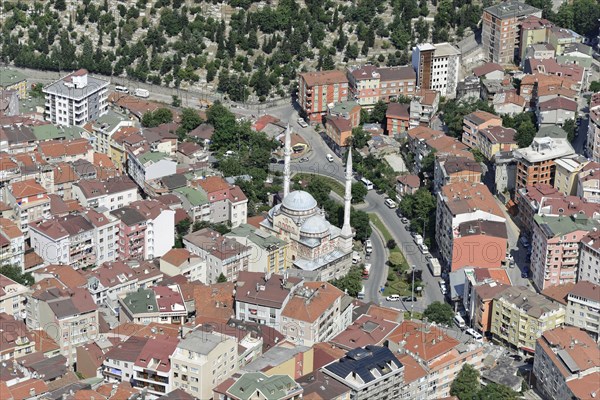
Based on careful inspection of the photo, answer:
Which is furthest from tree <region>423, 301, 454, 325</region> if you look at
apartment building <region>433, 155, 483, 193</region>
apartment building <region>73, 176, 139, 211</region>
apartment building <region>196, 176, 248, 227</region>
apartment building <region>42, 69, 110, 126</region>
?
apartment building <region>42, 69, 110, 126</region>

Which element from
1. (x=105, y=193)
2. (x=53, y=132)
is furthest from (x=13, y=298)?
(x=53, y=132)

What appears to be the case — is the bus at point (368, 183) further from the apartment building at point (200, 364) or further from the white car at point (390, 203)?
the apartment building at point (200, 364)

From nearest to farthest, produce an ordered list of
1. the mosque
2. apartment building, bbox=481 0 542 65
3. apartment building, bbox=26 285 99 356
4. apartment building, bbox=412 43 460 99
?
apartment building, bbox=26 285 99 356 < the mosque < apartment building, bbox=412 43 460 99 < apartment building, bbox=481 0 542 65

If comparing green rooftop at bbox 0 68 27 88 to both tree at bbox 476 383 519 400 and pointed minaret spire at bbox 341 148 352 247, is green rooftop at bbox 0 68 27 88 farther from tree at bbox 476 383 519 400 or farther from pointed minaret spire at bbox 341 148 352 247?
tree at bbox 476 383 519 400

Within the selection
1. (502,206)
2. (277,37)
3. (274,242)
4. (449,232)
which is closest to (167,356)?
(274,242)

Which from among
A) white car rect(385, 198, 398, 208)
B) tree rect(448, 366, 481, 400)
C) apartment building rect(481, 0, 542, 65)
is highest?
apartment building rect(481, 0, 542, 65)

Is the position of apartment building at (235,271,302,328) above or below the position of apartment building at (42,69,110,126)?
below

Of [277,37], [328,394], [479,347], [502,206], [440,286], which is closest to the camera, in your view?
[328,394]

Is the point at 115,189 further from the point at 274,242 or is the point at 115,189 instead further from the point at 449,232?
the point at 449,232
